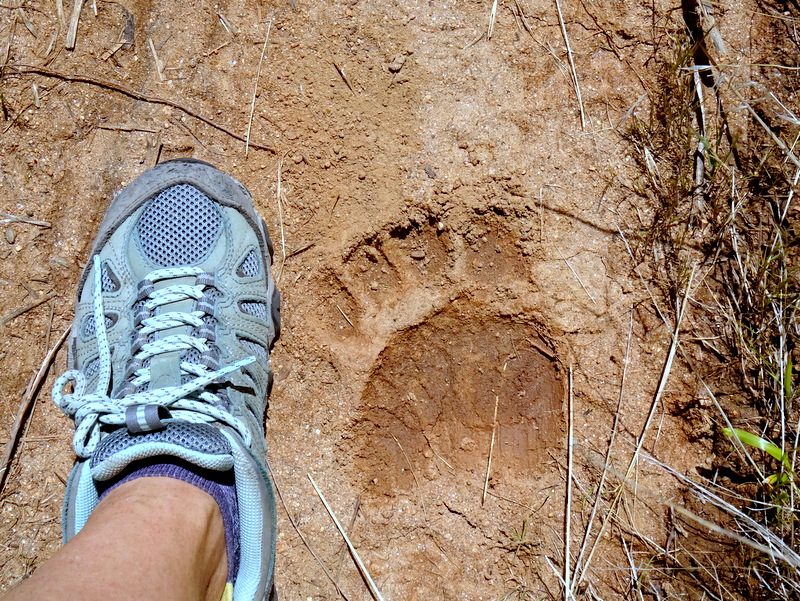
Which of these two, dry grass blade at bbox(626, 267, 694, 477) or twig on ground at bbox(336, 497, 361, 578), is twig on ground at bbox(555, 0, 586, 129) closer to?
dry grass blade at bbox(626, 267, 694, 477)

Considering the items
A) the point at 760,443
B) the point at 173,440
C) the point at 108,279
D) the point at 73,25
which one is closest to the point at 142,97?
the point at 73,25

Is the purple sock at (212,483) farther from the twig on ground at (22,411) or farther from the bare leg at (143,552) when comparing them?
the twig on ground at (22,411)

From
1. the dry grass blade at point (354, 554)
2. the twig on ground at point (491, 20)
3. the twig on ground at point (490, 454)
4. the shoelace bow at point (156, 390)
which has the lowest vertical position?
the dry grass blade at point (354, 554)

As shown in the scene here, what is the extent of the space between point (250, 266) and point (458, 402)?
0.82 metres

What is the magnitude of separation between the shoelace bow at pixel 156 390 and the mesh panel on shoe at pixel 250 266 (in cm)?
13

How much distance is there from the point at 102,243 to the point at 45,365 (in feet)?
1.43

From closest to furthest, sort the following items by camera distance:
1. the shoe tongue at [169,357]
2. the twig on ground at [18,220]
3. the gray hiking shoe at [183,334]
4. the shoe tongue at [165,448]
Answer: the shoe tongue at [165,448], the gray hiking shoe at [183,334], the shoe tongue at [169,357], the twig on ground at [18,220]

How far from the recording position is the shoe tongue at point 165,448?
4.88 feet

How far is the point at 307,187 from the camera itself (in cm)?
204

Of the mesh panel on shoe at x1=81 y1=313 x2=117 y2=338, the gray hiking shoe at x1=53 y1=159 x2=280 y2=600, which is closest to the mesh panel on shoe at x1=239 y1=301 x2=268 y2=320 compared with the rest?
the gray hiking shoe at x1=53 y1=159 x2=280 y2=600

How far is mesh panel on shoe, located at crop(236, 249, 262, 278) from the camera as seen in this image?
6.48 feet

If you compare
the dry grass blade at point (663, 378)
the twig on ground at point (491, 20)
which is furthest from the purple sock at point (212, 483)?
the twig on ground at point (491, 20)

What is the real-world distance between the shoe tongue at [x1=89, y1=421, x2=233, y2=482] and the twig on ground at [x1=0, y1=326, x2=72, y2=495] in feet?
1.92

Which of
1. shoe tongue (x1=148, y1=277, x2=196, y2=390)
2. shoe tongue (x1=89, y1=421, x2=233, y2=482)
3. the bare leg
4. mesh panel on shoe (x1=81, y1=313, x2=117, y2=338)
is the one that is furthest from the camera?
mesh panel on shoe (x1=81, y1=313, x2=117, y2=338)
